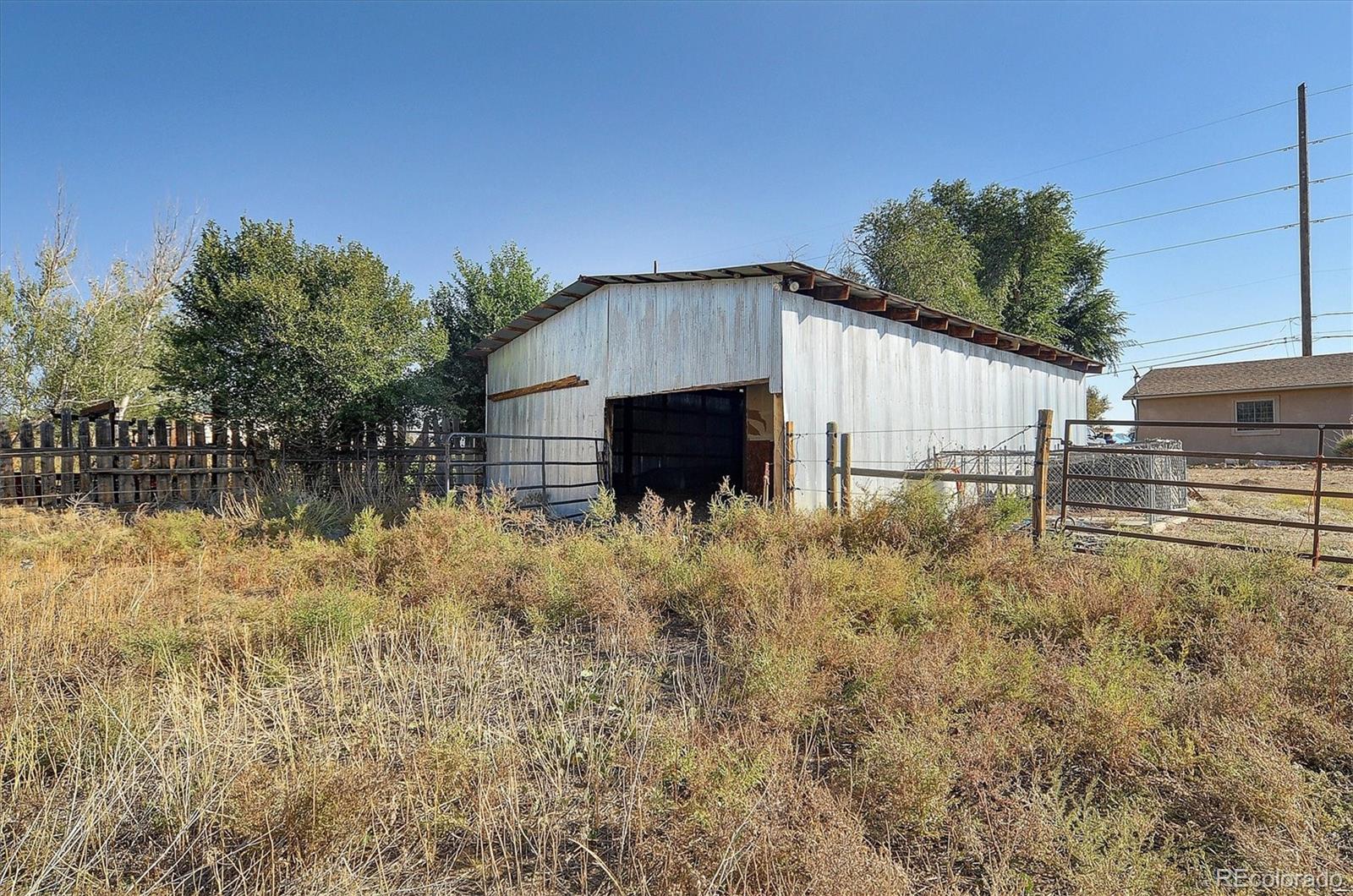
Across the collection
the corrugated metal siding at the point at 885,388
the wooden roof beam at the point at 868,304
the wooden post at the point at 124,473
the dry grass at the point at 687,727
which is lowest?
the dry grass at the point at 687,727

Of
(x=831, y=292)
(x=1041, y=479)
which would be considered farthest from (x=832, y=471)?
(x=831, y=292)

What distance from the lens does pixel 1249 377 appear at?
25.2 m

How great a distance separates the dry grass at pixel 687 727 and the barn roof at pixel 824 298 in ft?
14.8

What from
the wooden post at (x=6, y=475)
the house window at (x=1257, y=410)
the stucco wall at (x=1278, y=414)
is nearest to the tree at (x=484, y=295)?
the wooden post at (x=6, y=475)

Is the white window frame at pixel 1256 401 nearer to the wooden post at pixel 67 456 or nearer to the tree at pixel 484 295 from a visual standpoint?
the tree at pixel 484 295

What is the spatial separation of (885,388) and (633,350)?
177 inches

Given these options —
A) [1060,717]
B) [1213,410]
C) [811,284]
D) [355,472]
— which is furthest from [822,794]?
[1213,410]

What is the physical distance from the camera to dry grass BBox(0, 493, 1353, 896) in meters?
2.58

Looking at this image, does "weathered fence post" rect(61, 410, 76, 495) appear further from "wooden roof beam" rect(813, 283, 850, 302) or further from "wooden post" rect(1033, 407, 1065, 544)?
"wooden post" rect(1033, 407, 1065, 544)

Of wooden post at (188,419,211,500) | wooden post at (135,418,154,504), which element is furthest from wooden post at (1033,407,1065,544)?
wooden post at (135,418,154,504)

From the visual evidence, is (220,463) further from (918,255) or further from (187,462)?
(918,255)

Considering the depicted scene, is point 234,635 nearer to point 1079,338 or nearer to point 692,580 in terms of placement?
point 692,580

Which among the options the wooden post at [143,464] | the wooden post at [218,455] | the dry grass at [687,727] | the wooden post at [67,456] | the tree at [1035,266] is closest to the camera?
the dry grass at [687,727]

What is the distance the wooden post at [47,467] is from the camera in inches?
419
